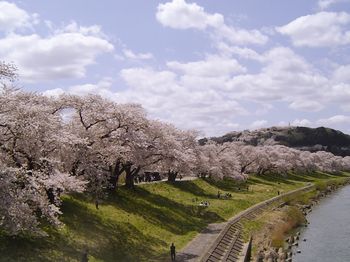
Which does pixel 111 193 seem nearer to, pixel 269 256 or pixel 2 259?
pixel 269 256

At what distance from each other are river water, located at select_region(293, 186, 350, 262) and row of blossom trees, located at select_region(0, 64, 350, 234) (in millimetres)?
18635

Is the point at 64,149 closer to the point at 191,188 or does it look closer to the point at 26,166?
the point at 26,166

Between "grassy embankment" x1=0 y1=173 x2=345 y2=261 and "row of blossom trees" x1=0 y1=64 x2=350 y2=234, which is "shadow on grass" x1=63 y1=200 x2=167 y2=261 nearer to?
"grassy embankment" x1=0 y1=173 x2=345 y2=261

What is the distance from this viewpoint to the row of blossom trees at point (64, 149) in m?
23.7

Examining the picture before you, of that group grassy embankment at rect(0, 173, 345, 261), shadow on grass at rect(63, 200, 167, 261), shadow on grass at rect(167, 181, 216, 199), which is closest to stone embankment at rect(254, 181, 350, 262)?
grassy embankment at rect(0, 173, 345, 261)

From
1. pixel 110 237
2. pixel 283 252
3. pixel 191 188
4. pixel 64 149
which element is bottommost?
pixel 283 252

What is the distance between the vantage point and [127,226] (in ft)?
132

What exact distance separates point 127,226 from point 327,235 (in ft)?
92.7

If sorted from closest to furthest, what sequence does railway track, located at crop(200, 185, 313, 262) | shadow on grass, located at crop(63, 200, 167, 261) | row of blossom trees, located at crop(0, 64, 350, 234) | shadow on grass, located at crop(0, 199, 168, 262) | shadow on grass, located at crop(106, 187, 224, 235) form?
row of blossom trees, located at crop(0, 64, 350, 234), shadow on grass, located at crop(0, 199, 168, 262), shadow on grass, located at crop(63, 200, 167, 261), railway track, located at crop(200, 185, 313, 262), shadow on grass, located at crop(106, 187, 224, 235)

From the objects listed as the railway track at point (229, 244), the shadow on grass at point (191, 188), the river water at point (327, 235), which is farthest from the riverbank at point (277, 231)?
the shadow on grass at point (191, 188)

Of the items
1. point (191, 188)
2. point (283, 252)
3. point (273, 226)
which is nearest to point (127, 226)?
point (283, 252)

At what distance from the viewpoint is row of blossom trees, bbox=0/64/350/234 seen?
23.7m

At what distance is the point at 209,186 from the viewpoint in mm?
85438

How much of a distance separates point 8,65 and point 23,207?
7.71 meters
